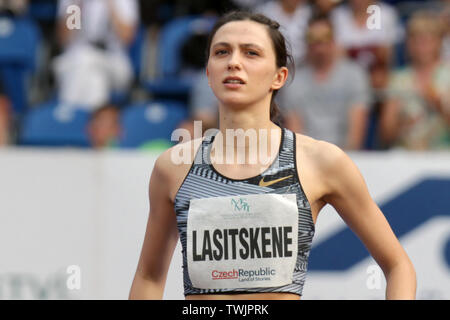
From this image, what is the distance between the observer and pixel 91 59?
7.04 meters

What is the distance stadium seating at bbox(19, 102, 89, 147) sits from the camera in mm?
6348

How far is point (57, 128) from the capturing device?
21.0 ft

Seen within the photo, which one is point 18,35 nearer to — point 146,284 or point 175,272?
point 175,272

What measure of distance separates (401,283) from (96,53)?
16.5 feet

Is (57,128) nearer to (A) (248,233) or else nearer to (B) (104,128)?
(B) (104,128)

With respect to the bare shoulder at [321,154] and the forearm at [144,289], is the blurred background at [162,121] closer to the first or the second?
the bare shoulder at [321,154]

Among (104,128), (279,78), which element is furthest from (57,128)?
(279,78)

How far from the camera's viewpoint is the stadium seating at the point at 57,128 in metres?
6.35

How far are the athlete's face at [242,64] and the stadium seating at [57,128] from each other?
12.4 ft

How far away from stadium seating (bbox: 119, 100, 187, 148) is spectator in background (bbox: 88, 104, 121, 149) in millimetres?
70

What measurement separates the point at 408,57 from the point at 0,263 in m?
3.62

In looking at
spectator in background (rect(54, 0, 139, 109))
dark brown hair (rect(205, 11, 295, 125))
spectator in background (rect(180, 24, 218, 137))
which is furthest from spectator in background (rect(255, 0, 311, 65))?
dark brown hair (rect(205, 11, 295, 125))

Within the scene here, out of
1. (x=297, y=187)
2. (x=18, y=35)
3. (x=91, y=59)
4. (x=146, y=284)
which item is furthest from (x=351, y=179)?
(x=18, y=35)

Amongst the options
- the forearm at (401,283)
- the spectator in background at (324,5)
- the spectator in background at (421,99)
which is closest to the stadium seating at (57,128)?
the spectator in background at (324,5)
